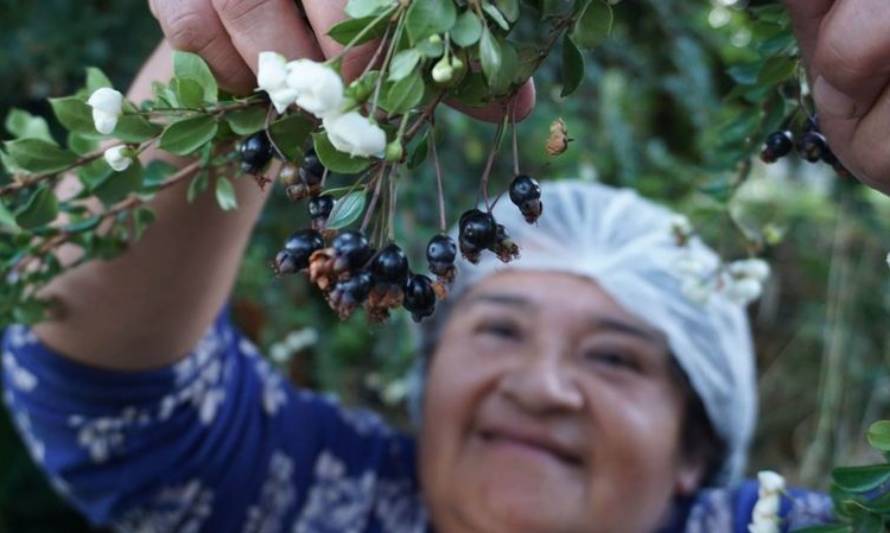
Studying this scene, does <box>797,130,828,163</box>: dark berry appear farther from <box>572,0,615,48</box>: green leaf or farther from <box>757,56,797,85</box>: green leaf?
<box>572,0,615,48</box>: green leaf

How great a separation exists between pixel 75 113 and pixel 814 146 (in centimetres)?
43

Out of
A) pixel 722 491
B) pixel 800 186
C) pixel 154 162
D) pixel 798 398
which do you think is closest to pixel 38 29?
pixel 154 162

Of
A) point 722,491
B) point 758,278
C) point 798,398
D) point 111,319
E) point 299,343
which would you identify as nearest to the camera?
point 758,278

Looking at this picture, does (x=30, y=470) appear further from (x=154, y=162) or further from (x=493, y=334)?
(x=154, y=162)

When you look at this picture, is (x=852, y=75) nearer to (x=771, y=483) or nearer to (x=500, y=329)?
(x=771, y=483)

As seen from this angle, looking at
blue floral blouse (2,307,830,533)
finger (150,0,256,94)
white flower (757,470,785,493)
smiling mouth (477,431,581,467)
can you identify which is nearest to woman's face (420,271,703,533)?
smiling mouth (477,431,581,467)

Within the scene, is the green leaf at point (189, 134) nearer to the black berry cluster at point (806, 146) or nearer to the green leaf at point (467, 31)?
the green leaf at point (467, 31)

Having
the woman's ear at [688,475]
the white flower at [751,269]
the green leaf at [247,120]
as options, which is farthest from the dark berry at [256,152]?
the woman's ear at [688,475]

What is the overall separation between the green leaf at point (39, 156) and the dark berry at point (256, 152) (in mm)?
182

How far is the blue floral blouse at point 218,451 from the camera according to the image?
3.92ft

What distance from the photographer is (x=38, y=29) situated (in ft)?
4.20

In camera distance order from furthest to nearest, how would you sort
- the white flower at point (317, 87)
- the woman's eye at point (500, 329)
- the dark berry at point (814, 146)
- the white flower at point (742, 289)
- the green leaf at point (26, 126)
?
the woman's eye at point (500, 329), the white flower at point (742, 289), the green leaf at point (26, 126), the dark berry at point (814, 146), the white flower at point (317, 87)

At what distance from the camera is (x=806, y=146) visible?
0.64 m

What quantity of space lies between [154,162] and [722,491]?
95cm
